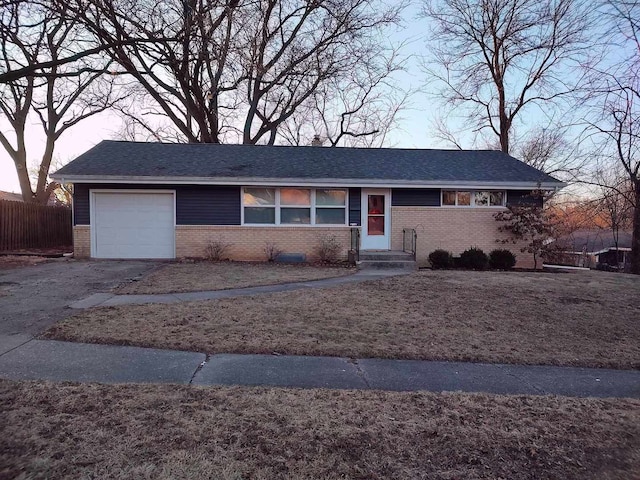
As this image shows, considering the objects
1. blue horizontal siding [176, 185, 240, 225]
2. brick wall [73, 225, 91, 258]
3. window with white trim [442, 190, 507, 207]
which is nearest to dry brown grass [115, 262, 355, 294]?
blue horizontal siding [176, 185, 240, 225]

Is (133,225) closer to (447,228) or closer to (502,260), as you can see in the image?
(447,228)

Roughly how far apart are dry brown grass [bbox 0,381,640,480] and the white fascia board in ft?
34.4

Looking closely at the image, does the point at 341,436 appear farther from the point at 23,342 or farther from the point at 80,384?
the point at 23,342

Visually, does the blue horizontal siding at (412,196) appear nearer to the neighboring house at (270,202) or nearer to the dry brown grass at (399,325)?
the neighboring house at (270,202)

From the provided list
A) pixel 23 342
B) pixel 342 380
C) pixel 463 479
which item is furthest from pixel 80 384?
pixel 463 479

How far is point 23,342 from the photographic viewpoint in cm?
495

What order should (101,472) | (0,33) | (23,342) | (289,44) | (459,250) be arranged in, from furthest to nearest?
(289,44)
(459,250)
(0,33)
(23,342)
(101,472)

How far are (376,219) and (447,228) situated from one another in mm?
2567

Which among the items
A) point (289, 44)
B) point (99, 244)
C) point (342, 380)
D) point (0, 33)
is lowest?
point (342, 380)

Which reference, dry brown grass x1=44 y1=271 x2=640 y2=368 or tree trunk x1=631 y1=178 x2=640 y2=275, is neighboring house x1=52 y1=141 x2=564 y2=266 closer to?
tree trunk x1=631 y1=178 x2=640 y2=275

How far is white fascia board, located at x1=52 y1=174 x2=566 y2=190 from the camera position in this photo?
13.2 meters

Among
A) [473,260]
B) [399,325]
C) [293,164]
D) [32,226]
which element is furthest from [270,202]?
[32,226]

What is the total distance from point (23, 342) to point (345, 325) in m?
4.02

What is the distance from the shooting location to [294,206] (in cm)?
1458
